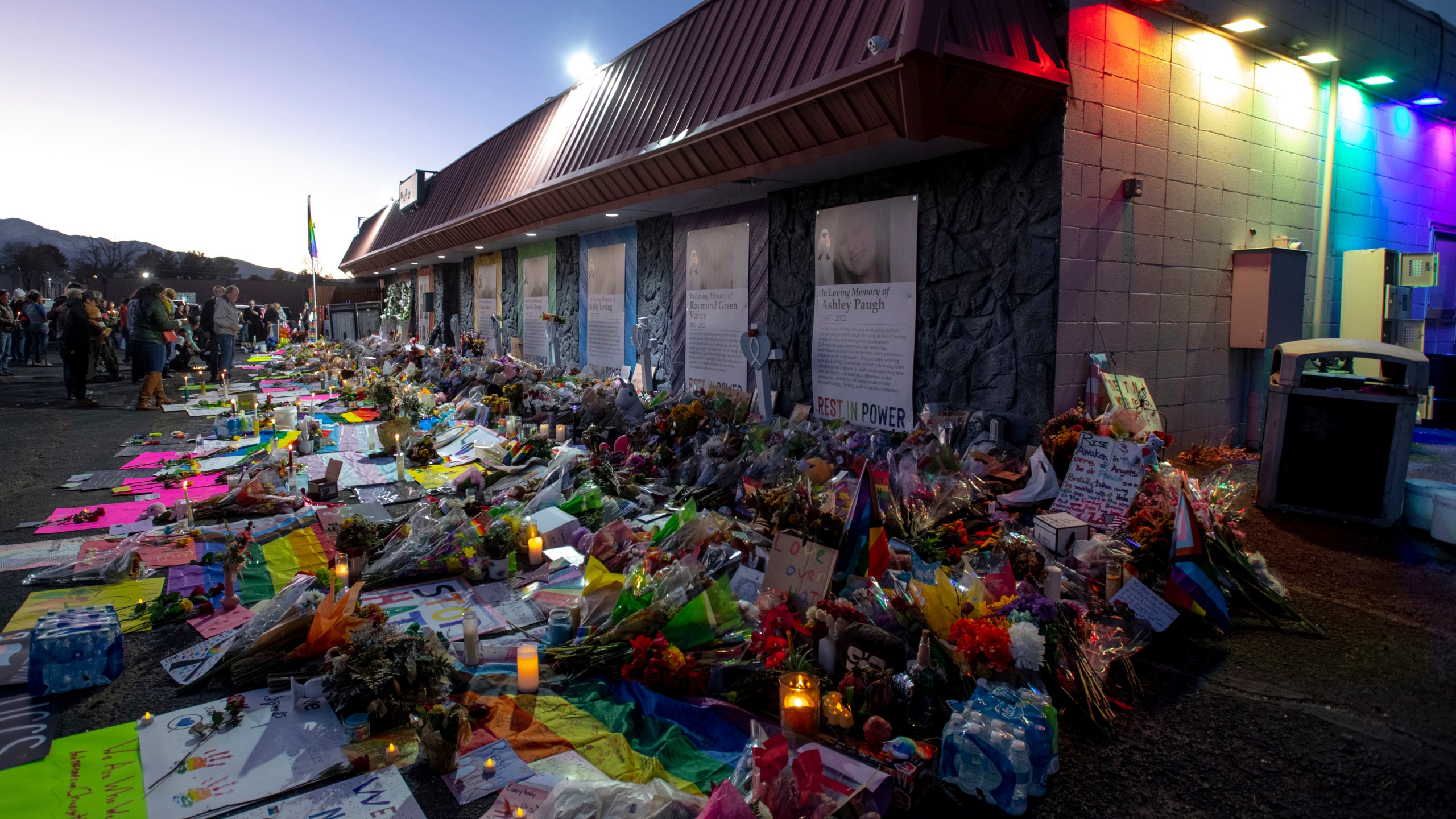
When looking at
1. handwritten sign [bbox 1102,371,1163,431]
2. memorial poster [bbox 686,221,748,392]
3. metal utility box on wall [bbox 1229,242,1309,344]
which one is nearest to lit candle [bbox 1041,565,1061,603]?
handwritten sign [bbox 1102,371,1163,431]

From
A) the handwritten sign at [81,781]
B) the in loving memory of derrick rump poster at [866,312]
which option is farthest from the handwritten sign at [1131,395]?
the handwritten sign at [81,781]

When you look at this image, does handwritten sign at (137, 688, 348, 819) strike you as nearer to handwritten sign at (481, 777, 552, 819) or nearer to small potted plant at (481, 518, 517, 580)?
handwritten sign at (481, 777, 552, 819)

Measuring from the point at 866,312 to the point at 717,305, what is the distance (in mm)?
2848

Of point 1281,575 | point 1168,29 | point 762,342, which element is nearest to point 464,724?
point 1281,575

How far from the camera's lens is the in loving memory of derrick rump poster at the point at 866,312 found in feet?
22.7

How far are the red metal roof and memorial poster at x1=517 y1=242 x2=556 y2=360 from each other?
92.1 inches

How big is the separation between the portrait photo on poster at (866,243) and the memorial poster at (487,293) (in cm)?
1092

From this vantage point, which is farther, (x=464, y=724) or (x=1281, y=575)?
(x=1281, y=575)

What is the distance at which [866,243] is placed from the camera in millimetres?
7266

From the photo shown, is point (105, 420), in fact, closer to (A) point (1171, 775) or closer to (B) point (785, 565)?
(B) point (785, 565)

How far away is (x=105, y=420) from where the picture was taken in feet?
37.7

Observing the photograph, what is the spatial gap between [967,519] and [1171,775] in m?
2.12

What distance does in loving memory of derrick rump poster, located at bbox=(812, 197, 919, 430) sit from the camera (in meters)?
6.91

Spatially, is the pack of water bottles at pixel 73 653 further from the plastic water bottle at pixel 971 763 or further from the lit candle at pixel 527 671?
the plastic water bottle at pixel 971 763
